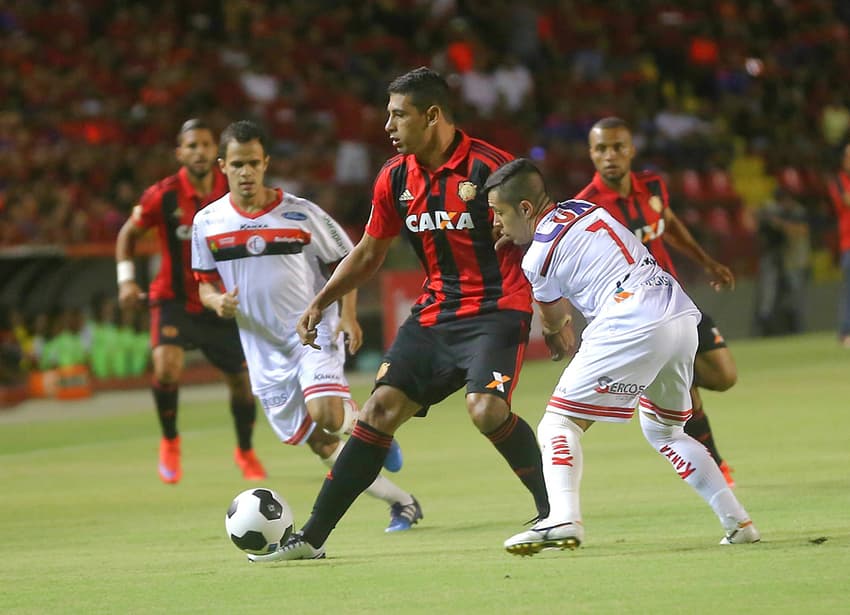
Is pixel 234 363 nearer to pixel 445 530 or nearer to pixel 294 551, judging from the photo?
pixel 445 530

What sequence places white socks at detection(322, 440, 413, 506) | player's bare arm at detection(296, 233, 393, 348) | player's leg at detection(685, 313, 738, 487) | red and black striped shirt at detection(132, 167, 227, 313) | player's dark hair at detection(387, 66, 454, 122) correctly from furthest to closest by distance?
red and black striped shirt at detection(132, 167, 227, 313) → player's leg at detection(685, 313, 738, 487) → white socks at detection(322, 440, 413, 506) → player's bare arm at detection(296, 233, 393, 348) → player's dark hair at detection(387, 66, 454, 122)

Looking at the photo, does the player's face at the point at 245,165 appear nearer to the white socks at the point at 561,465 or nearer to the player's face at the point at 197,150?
the player's face at the point at 197,150

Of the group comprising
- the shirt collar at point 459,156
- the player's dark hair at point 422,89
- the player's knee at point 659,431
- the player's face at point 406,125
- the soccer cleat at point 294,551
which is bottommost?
the soccer cleat at point 294,551

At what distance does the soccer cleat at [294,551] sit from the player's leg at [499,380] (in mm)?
943

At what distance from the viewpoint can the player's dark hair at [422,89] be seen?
7156mm

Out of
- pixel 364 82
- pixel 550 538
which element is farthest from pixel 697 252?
pixel 364 82

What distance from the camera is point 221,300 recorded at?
927cm

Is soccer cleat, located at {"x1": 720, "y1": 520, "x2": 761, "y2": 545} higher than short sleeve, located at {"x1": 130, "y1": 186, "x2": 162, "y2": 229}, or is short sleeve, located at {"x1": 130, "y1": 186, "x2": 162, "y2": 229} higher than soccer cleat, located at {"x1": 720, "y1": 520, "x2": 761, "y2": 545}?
short sleeve, located at {"x1": 130, "y1": 186, "x2": 162, "y2": 229}

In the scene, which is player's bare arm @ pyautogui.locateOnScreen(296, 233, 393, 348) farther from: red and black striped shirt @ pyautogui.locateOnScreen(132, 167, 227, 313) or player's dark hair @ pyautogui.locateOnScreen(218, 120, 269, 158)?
red and black striped shirt @ pyautogui.locateOnScreen(132, 167, 227, 313)

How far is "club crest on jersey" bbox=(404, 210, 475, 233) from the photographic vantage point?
7.25 m

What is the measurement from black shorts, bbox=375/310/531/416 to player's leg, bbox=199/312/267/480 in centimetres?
431

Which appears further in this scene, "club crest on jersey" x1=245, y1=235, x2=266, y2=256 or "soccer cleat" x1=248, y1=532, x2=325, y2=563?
"club crest on jersey" x1=245, y1=235, x2=266, y2=256

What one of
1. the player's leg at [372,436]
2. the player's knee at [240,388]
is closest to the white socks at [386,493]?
the player's leg at [372,436]

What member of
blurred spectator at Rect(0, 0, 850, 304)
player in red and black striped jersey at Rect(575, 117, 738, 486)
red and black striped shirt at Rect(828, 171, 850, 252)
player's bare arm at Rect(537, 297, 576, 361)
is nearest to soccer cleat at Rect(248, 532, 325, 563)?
player's bare arm at Rect(537, 297, 576, 361)
